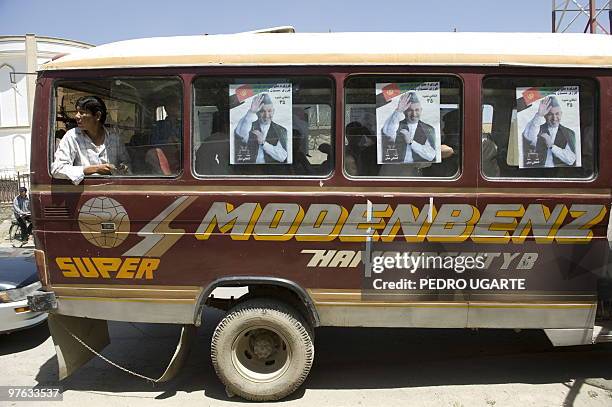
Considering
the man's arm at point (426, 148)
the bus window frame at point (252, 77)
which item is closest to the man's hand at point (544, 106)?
the man's arm at point (426, 148)

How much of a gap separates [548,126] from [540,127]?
0.19ft

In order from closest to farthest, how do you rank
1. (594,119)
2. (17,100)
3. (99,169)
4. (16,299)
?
(594,119), (99,169), (16,299), (17,100)

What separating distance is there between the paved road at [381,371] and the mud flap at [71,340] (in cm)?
24

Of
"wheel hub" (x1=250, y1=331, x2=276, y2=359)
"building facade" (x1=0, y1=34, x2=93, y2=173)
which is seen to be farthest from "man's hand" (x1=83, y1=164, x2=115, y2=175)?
"building facade" (x1=0, y1=34, x2=93, y2=173)

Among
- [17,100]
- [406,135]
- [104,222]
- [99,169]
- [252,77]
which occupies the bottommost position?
[104,222]

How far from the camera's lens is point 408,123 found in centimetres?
363

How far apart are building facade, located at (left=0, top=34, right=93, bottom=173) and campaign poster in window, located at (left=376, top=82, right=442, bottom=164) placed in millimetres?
23386

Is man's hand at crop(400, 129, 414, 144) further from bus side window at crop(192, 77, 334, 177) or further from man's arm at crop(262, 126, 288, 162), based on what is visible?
man's arm at crop(262, 126, 288, 162)

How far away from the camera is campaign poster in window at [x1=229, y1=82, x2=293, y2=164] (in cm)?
367

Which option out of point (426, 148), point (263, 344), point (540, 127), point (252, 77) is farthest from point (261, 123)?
point (540, 127)

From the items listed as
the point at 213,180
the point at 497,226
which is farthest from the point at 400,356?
the point at 213,180

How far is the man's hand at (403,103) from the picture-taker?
11.9 feet

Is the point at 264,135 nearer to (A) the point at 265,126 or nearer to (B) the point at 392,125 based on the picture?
(A) the point at 265,126

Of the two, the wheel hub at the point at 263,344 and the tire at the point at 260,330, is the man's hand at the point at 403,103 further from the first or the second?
the wheel hub at the point at 263,344
